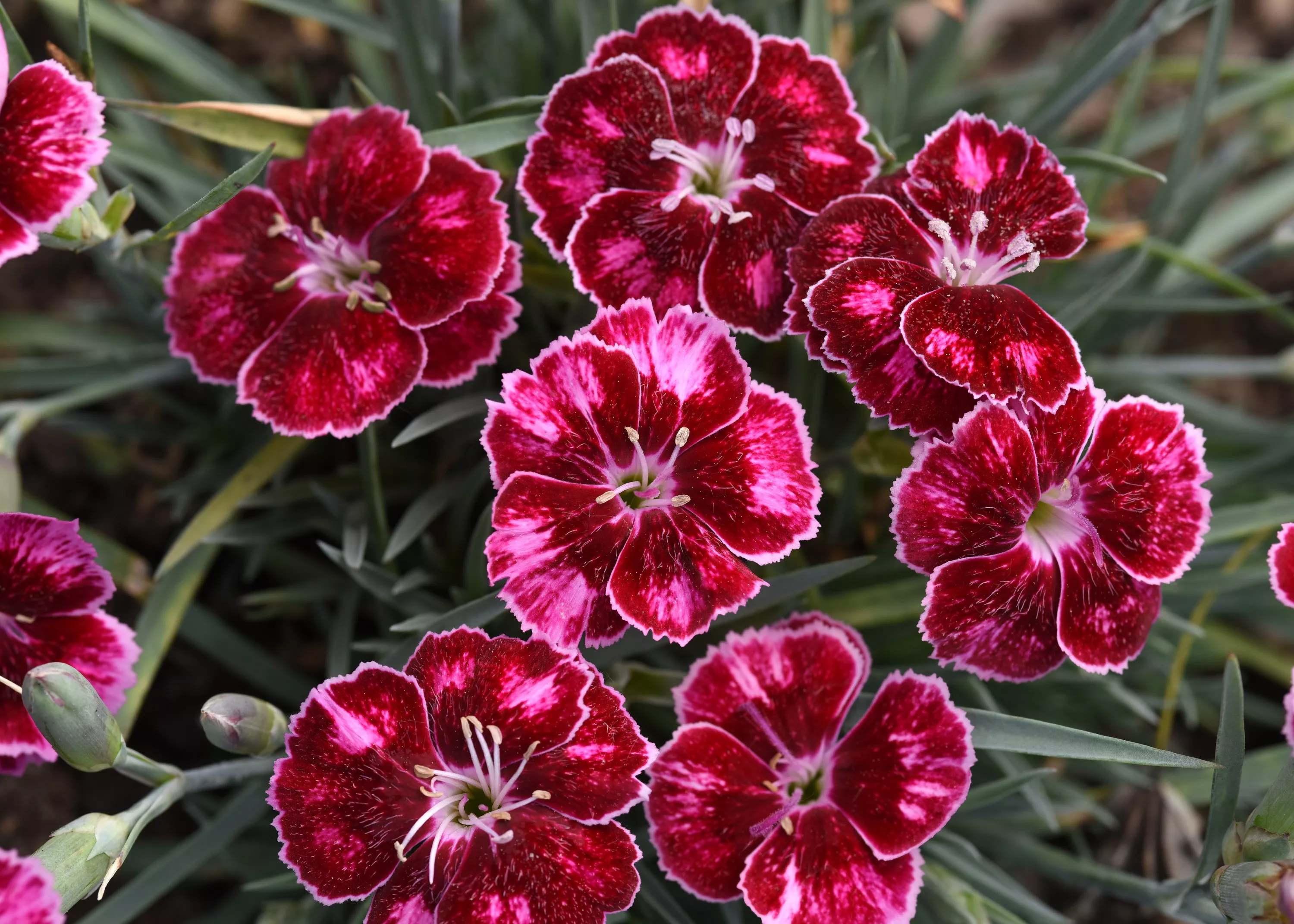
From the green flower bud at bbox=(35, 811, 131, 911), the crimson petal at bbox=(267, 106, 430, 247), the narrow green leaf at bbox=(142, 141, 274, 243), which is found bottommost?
the green flower bud at bbox=(35, 811, 131, 911)

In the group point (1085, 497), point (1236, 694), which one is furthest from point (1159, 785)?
point (1085, 497)

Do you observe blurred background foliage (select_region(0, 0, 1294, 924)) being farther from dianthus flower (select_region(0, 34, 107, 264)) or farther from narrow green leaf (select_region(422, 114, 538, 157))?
dianthus flower (select_region(0, 34, 107, 264))

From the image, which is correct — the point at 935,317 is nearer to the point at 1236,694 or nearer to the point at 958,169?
the point at 958,169

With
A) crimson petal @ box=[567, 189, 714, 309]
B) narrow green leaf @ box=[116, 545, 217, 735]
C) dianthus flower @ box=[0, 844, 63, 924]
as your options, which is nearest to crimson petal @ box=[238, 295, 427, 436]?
crimson petal @ box=[567, 189, 714, 309]

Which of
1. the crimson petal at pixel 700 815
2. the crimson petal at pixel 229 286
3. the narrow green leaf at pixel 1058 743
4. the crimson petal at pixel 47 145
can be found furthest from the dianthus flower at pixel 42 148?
the narrow green leaf at pixel 1058 743

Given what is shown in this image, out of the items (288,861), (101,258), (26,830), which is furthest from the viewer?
(26,830)

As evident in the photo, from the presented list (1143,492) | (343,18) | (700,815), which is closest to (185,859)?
(700,815)

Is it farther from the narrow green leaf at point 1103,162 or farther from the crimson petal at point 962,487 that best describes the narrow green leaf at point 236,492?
the narrow green leaf at point 1103,162
